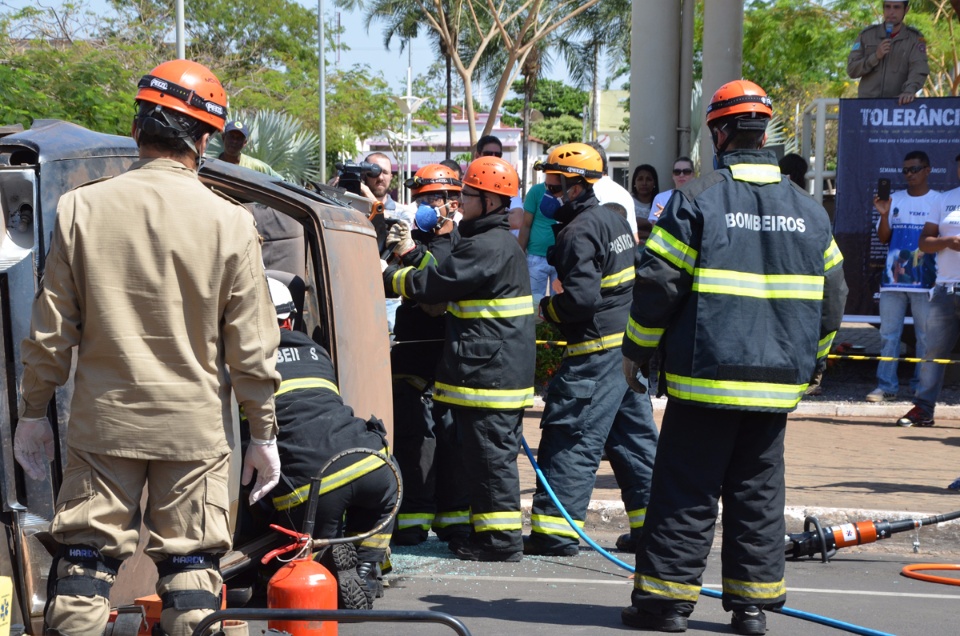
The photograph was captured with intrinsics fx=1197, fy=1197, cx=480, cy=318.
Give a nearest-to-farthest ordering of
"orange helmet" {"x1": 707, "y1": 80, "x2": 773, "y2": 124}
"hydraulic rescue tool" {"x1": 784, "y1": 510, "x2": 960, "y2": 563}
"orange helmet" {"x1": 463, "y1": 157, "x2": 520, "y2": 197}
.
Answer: "orange helmet" {"x1": 707, "y1": 80, "x2": 773, "y2": 124} → "hydraulic rescue tool" {"x1": 784, "y1": 510, "x2": 960, "y2": 563} → "orange helmet" {"x1": 463, "y1": 157, "x2": 520, "y2": 197}

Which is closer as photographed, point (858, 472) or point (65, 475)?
point (65, 475)

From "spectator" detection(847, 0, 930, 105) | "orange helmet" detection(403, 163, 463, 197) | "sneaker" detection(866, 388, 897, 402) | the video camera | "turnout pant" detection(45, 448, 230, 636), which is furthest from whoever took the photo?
"spectator" detection(847, 0, 930, 105)

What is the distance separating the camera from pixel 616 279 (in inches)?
254

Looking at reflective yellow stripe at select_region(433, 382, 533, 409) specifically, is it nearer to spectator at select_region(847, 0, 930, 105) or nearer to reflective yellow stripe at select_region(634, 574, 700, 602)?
reflective yellow stripe at select_region(634, 574, 700, 602)

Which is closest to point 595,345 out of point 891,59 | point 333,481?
point 333,481

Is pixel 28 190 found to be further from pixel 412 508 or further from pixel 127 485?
pixel 412 508

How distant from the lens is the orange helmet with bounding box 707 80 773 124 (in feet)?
16.1

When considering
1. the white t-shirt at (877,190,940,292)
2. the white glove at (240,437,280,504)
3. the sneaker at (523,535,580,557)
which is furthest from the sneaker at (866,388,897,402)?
the white glove at (240,437,280,504)

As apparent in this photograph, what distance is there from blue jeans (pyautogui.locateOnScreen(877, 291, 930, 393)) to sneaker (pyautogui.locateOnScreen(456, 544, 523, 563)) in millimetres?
5659

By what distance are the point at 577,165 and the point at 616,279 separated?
647mm

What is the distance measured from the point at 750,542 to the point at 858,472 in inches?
144

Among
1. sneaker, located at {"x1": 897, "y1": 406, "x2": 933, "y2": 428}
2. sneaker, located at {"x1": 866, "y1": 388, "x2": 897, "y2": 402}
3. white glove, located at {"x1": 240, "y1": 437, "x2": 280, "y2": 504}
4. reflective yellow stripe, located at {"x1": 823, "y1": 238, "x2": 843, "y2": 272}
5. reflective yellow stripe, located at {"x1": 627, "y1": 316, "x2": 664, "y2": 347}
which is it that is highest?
reflective yellow stripe, located at {"x1": 823, "y1": 238, "x2": 843, "y2": 272}

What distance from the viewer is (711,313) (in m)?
4.73

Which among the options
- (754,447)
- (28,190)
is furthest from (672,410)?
(28,190)
